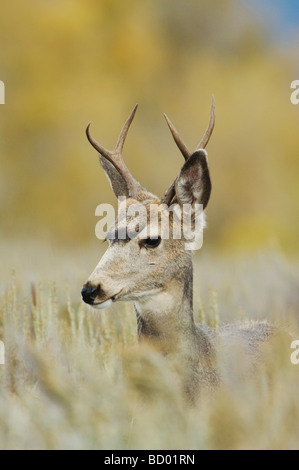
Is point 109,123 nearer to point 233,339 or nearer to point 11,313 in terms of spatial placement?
point 11,313

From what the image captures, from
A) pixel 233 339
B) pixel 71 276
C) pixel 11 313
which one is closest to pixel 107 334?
pixel 11 313

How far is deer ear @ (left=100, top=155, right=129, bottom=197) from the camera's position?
Result: 5137 millimetres

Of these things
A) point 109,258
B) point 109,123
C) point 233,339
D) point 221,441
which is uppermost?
point 109,123

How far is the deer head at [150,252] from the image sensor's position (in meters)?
4.37

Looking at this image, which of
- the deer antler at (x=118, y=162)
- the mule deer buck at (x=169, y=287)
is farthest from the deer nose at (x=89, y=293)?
the deer antler at (x=118, y=162)

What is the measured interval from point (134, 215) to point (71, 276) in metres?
5.77

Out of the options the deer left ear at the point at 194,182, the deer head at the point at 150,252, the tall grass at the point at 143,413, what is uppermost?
the deer left ear at the point at 194,182

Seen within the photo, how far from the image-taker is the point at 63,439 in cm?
265

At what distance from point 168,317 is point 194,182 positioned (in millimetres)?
736

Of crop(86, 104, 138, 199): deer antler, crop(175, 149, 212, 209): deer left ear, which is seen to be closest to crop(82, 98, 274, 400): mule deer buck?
crop(175, 149, 212, 209): deer left ear

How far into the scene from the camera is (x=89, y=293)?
4203 mm

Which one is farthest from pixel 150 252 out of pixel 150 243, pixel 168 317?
pixel 168 317

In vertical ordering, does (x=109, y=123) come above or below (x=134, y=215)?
above

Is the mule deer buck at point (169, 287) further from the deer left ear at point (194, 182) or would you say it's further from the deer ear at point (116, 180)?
the deer ear at point (116, 180)
